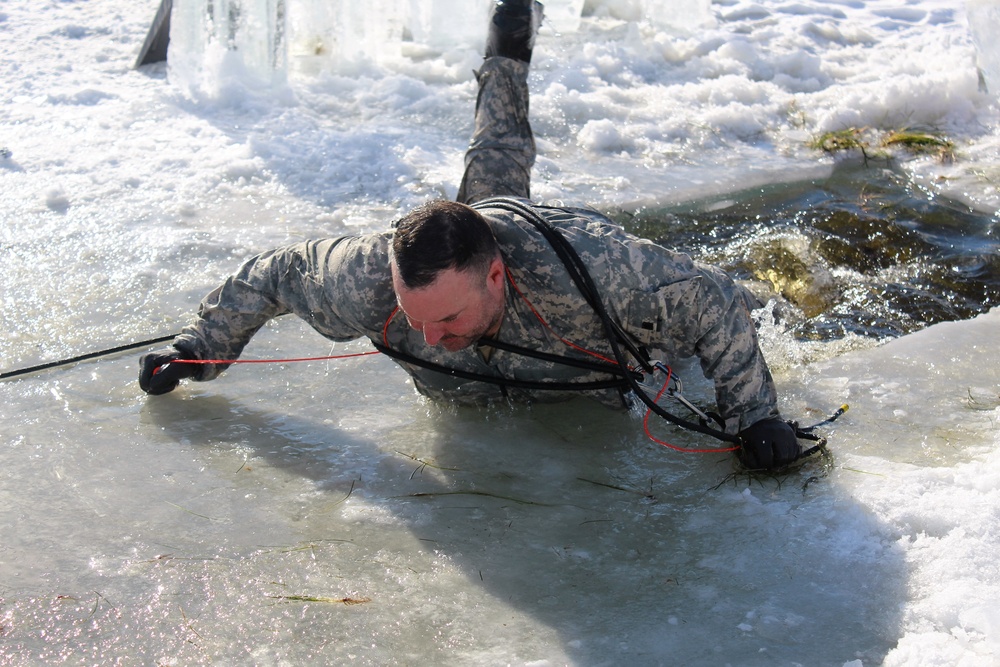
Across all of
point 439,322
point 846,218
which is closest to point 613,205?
point 846,218

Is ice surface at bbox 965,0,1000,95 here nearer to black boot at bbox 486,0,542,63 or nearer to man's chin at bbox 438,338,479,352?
black boot at bbox 486,0,542,63

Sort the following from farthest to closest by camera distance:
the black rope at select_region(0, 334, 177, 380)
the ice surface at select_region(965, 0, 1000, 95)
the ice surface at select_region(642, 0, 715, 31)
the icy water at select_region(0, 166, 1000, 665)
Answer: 1. the ice surface at select_region(642, 0, 715, 31)
2. the ice surface at select_region(965, 0, 1000, 95)
3. the black rope at select_region(0, 334, 177, 380)
4. the icy water at select_region(0, 166, 1000, 665)

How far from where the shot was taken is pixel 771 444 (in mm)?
2730

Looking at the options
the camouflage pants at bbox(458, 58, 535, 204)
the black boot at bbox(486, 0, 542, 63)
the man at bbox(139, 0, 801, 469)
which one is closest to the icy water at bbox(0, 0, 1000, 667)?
the man at bbox(139, 0, 801, 469)

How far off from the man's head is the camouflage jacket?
172 mm

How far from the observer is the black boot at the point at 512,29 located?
4.14m

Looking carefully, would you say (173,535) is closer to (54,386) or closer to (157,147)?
(54,386)

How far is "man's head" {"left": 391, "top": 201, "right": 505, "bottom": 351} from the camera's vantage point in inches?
98.0

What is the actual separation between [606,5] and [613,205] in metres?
3.98

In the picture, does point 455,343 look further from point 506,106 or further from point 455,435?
point 506,106

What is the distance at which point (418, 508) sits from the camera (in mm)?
2670

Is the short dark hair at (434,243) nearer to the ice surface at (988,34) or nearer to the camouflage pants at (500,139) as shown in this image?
the camouflage pants at (500,139)

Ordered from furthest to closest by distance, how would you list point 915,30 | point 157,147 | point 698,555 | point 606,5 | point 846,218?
1. point 606,5
2. point 915,30
3. point 157,147
4. point 846,218
5. point 698,555

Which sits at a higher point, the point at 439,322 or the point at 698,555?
the point at 439,322
